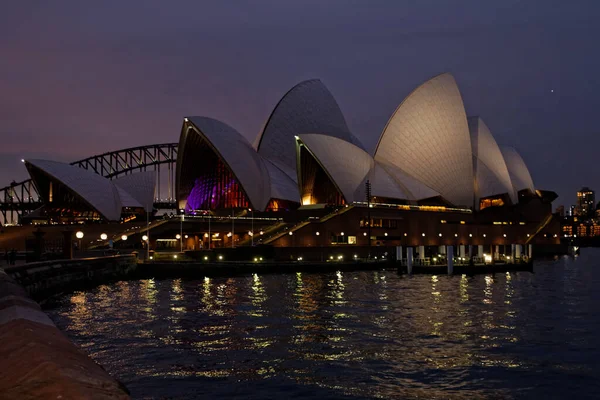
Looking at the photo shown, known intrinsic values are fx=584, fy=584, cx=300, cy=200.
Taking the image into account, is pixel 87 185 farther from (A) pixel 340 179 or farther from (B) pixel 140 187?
(A) pixel 340 179

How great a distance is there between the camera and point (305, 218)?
7944 centimetres

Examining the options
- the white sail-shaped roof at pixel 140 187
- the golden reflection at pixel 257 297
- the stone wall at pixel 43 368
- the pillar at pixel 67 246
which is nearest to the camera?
the stone wall at pixel 43 368

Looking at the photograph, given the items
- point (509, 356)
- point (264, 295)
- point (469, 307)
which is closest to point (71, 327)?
point (264, 295)

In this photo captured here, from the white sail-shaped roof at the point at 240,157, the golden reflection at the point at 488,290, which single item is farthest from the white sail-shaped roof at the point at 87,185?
the golden reflection at the point at 488,290

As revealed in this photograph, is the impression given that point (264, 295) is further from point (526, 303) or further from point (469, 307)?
point (526, 303)

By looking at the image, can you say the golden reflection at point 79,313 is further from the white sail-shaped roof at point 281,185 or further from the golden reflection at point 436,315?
the white sail-shaped roof at point 281,185

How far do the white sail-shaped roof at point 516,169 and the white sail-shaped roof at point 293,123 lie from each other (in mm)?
26664

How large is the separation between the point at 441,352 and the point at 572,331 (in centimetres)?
722

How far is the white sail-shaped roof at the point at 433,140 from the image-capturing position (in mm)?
75938

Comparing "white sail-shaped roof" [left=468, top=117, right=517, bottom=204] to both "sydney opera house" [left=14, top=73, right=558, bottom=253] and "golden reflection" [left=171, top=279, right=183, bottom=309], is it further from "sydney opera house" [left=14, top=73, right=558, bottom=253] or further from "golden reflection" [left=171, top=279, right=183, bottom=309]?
"golden reflection" [left=171, top=279, right=183, bottom=309]

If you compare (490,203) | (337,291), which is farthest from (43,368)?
(490,203)

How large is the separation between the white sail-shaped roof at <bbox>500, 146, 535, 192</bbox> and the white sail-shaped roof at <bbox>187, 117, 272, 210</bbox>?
42292mm

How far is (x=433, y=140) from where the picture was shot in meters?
78.0

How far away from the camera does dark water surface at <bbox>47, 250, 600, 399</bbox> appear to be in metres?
14.0
